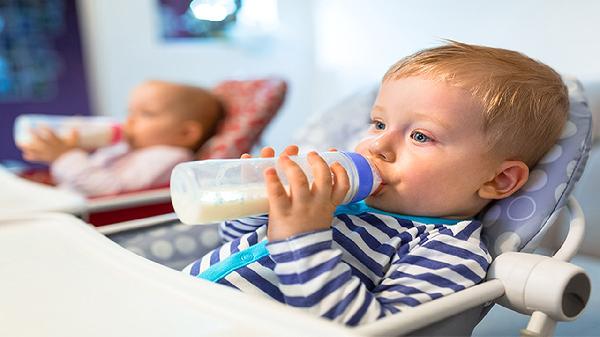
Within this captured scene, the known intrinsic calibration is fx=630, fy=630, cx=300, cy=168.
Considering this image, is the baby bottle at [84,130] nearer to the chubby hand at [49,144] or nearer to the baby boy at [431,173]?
the chubby hand at [49,144]

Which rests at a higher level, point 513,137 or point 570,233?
point 513,137

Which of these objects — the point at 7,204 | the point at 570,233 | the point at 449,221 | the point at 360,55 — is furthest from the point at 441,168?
the point at 360,55

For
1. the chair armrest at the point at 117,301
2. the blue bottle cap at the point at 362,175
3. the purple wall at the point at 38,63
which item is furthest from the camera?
the purple wall at the point at 38,63

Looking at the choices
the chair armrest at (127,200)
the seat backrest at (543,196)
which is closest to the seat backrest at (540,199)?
the seat backrest at (543,196)

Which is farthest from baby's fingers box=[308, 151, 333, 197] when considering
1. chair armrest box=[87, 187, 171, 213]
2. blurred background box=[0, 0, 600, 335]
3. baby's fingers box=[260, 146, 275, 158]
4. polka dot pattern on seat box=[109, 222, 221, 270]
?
Answer: blurred background box=[0, 0, 600, 335]

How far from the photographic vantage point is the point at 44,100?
9.21 ft

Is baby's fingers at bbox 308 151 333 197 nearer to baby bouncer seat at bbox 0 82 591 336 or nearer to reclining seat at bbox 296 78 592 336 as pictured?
baby bouncer seat at bbox 0 82 591 336

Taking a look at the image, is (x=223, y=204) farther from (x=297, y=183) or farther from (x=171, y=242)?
(x=171, y=242)

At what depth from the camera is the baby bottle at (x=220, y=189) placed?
27.3 inches

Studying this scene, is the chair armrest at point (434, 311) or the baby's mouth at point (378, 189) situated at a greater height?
the baby's mouth at point (378, 189)

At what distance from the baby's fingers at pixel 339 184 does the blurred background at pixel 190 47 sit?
1.34m

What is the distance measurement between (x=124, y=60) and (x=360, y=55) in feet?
3.91

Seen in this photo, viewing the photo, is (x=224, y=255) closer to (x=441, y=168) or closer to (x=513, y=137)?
(x=441, y=168)

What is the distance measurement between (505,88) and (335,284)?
38cm
